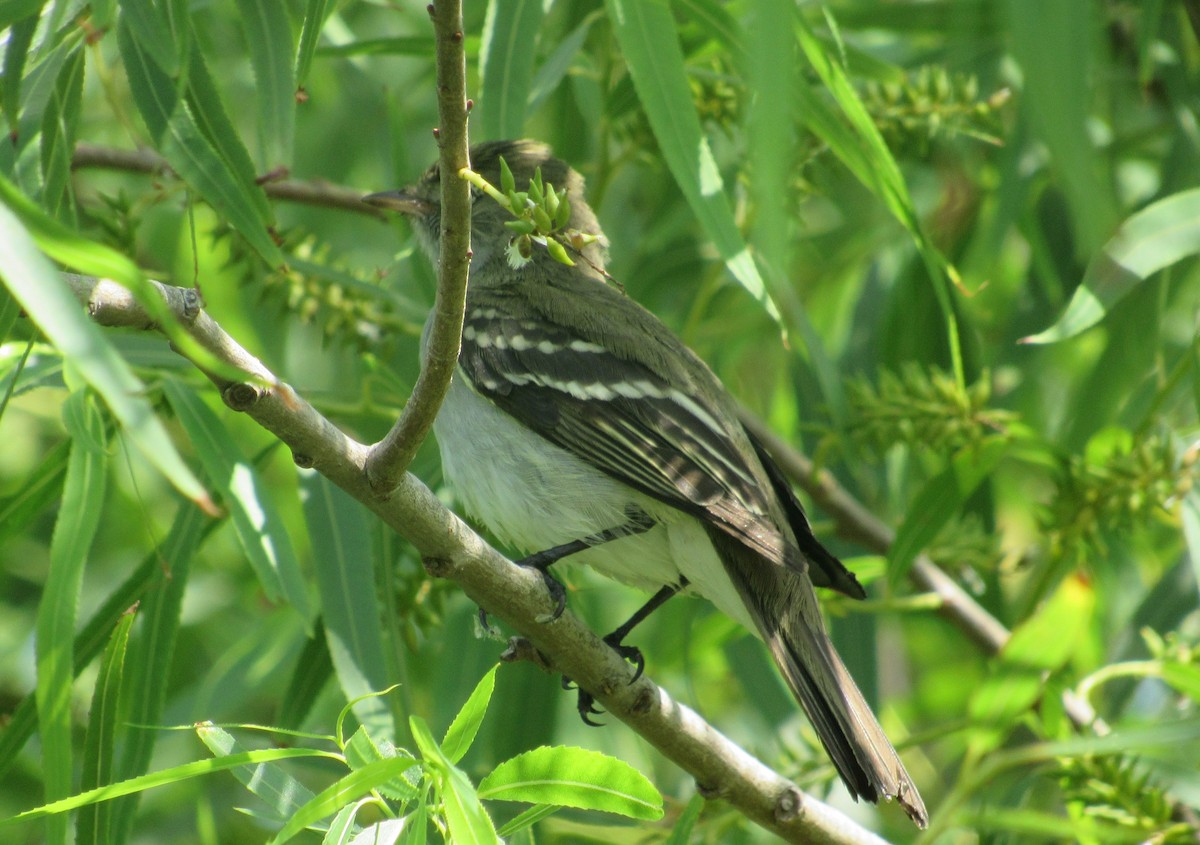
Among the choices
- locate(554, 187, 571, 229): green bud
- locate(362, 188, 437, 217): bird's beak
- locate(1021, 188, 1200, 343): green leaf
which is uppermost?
locate(554, 187, 571, 229): green bud

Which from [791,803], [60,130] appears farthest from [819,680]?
[60,130]

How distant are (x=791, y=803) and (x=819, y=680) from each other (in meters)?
0.29

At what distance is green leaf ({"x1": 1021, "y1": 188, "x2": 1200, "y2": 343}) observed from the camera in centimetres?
256

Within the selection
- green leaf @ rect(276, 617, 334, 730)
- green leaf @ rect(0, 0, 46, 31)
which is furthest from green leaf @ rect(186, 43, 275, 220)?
green leaf @ rect(276, 617, 334, 730)

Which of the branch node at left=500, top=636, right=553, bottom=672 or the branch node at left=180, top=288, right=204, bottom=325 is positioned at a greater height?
the branch node at left=180, top=288, right=204, bottom=325

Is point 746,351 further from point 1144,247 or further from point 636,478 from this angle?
point 1144,247

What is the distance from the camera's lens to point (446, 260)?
5.87ft

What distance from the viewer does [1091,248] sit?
109 cm

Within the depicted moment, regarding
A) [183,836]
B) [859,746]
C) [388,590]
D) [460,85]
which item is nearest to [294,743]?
[388,590]

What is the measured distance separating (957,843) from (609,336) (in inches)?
73.3

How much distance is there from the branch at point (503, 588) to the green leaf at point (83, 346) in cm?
40

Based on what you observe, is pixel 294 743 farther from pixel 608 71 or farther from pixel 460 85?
pixel 460 85

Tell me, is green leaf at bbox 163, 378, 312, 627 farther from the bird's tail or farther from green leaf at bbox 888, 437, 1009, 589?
green leaf at bbox 888, 437, 1009, 589

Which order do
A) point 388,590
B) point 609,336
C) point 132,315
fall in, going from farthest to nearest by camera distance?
point 609,336 < point 388,590 < point 132,315
